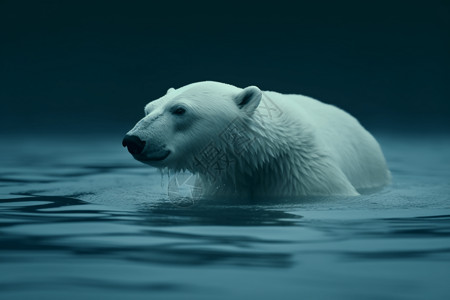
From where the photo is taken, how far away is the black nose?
5465mm

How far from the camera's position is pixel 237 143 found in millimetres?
6059

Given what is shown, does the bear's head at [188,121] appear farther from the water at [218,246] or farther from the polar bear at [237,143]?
the water at [218,246]

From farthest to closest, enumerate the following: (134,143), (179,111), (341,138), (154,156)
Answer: (341,138), (179,111), (154,156), (134,143)

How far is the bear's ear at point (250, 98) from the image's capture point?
6.04 metres

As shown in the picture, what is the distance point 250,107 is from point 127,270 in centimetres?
301

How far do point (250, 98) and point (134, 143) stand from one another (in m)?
1.09

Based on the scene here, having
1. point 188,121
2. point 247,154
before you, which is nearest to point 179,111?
point 188,121

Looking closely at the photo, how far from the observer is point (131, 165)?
1049 cm

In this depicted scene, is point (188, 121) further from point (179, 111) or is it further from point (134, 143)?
point (134, 143)

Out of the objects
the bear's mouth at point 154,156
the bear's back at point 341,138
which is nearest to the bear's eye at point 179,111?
the bear's mouth at point 154,156

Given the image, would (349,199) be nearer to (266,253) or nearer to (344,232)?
(344,232)

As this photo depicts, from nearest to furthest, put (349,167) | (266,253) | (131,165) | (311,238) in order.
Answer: (266,253)
(311,238)
(349,167)
(131,165)

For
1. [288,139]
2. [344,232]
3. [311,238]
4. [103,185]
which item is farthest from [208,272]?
[103,185]

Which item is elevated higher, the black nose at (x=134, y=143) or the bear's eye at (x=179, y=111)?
the bear's eye at (x=179, y=111)
